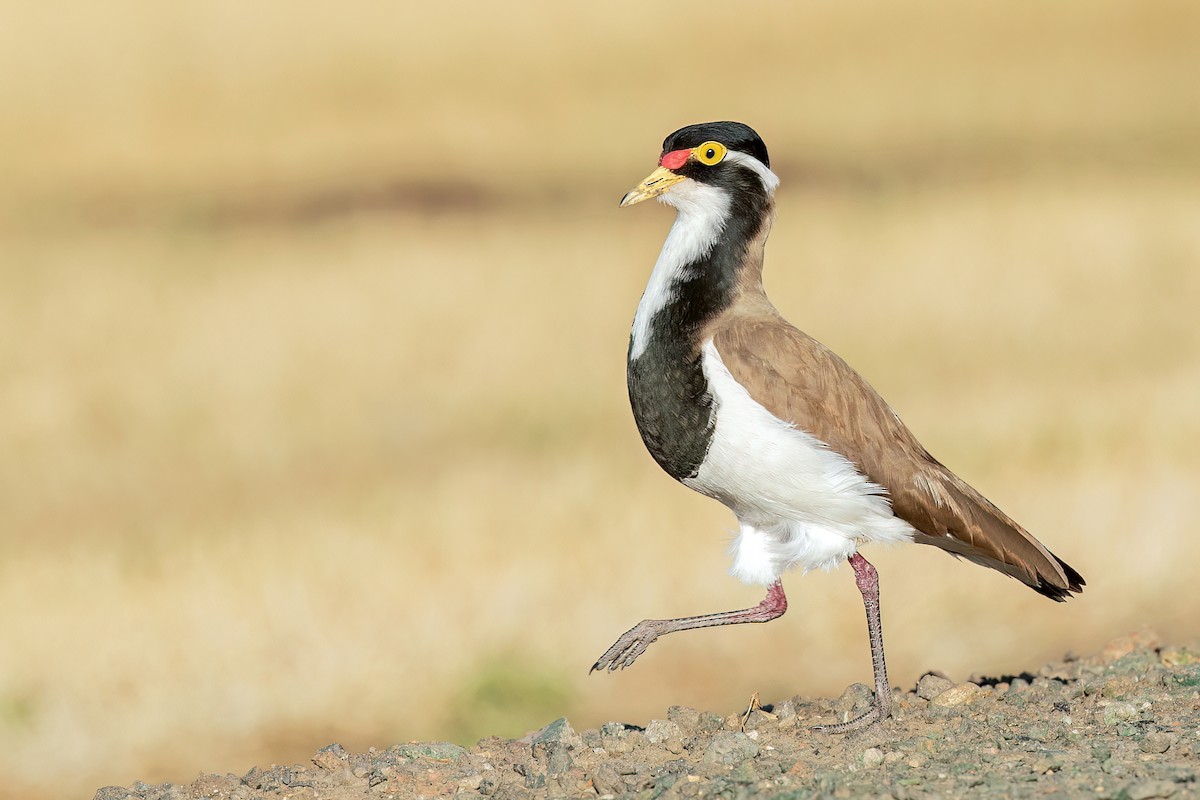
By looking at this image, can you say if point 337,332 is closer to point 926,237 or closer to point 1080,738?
point 926,237

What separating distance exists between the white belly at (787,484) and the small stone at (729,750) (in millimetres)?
1026

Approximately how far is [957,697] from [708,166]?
9.36ft

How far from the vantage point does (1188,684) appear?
715 cm

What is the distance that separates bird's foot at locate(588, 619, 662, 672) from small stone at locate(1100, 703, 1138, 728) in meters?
2.11

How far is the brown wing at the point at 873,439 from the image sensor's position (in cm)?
666

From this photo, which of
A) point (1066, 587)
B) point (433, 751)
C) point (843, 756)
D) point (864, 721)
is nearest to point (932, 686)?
point (864, 721)

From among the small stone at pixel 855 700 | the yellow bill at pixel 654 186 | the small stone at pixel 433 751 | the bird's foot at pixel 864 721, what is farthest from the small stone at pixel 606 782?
the yellow bill at pixel 654 186

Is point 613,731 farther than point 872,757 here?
Yes

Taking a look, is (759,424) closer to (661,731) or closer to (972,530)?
(972,530)

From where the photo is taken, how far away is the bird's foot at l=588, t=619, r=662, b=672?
712 cm

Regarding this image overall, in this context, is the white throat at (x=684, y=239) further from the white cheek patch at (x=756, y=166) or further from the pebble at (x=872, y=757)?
the pebble at (x=872, y=757)

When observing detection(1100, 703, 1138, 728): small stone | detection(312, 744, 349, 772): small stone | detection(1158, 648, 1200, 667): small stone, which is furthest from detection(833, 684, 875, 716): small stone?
detection(312, 744, 349, 772): small stone

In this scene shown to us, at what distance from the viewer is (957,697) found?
23.4 ft

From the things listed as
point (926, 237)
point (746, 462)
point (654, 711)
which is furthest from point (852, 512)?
point (926, 237)
